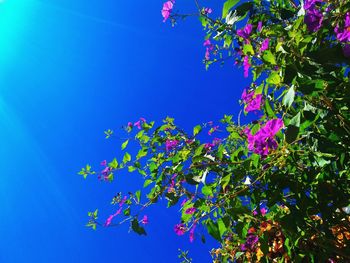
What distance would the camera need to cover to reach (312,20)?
1.45 m

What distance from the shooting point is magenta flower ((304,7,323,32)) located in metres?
1.45

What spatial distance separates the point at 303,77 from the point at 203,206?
0.69 m

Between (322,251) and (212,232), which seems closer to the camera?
(212,232)

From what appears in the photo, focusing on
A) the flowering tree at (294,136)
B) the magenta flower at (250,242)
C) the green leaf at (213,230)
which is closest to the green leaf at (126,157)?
the flowering tree at (294,136)

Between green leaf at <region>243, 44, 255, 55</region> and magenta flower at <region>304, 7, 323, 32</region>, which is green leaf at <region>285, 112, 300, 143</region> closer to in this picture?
green leaf at <region>243, 44, 255, 55</region>

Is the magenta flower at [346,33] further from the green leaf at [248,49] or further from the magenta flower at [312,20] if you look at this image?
the green leaf at [248,49]

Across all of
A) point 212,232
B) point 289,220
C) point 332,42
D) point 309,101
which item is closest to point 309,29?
point 309,101

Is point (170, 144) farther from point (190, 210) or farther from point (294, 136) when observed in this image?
point (294, 136)

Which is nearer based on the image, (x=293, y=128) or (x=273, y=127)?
(x=293, y=128)

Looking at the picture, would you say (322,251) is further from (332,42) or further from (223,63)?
(223,63)

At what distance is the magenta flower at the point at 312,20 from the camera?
57.1 inches

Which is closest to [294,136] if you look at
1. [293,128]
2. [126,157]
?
[293,128]

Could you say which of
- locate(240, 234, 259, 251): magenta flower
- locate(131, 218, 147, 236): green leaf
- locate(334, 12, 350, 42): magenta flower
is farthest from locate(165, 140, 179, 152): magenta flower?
locate(334, 12, 350, 42): magenta flower

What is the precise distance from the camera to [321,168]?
1.76 metres
